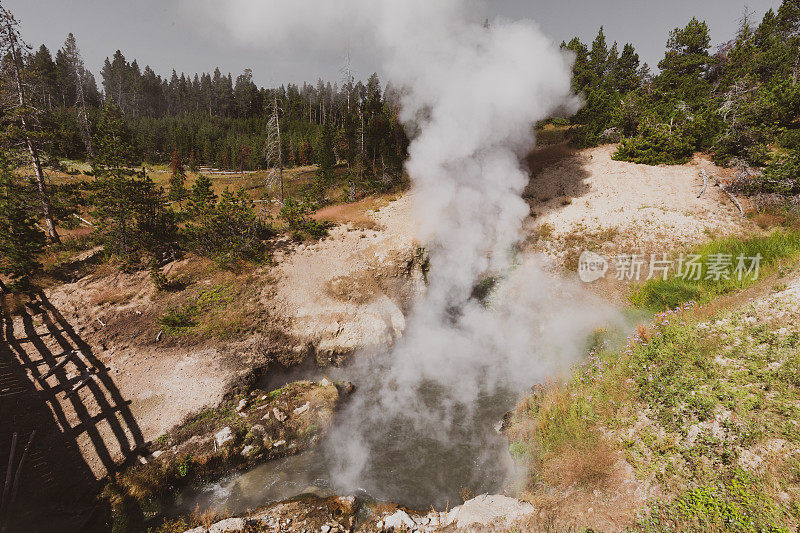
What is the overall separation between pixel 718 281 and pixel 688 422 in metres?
8.34

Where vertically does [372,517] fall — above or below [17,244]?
below

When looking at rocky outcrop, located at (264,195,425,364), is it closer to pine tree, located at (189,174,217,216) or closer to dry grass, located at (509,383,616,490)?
pine tree, located at (189,174,217,216)

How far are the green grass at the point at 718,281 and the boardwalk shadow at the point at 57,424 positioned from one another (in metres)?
18.6

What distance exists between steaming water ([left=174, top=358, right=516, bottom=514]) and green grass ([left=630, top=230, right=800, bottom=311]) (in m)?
8.40

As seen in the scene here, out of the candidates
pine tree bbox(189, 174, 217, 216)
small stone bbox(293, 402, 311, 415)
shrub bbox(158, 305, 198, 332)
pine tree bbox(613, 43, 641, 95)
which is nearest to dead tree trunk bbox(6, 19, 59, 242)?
pine tree bbox(189, 174, 217, 216)

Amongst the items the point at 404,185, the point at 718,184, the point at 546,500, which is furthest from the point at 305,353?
the point at 718,184

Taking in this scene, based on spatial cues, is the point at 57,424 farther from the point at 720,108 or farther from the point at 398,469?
the point at 720,108

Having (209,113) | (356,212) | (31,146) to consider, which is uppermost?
(209,113)

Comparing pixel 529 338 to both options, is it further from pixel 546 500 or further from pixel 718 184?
pixel 718 184

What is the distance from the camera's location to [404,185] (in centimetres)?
2684

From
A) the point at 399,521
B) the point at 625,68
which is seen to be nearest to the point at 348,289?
the point at 399,521

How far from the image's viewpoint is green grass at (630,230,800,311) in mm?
10883

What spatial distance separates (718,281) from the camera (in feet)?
38.2

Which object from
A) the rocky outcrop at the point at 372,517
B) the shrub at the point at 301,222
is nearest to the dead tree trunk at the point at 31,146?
the shrub at the point at 301,222
